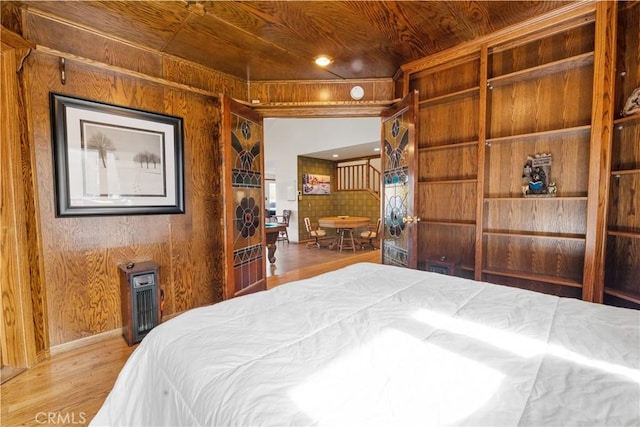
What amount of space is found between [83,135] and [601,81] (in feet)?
12.4

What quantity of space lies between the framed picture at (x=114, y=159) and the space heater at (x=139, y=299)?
525 millimetres

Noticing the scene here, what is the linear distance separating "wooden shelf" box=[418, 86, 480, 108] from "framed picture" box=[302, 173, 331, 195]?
528cm

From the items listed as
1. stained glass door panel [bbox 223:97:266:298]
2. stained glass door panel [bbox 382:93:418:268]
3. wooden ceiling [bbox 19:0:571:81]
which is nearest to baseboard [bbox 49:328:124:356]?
stained glass door panel [bbox 223:97:266:298]

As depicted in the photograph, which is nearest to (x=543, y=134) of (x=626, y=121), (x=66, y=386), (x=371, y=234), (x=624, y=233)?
(x=626, y=121)

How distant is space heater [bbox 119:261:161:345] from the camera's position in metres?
2.40

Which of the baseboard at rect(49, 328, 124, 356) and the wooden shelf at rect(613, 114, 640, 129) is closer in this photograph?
the wooden shelf at rect(613, 114, 640, 129)

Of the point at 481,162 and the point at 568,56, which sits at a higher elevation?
the point at 568,56

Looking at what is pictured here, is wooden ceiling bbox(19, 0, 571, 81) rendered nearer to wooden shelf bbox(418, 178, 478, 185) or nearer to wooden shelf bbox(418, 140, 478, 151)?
wooden shelf bbox(418, 140, 478, 151)

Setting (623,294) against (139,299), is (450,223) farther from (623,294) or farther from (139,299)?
(139,299)

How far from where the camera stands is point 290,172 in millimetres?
8266

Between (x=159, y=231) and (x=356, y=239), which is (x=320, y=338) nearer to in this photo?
(x=159, y=231)

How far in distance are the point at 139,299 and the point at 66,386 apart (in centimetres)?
69

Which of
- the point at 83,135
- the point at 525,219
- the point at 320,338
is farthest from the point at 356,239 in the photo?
the point at 320,338

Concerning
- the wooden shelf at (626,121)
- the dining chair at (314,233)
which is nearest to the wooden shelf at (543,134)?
the wooden shelf at (626,121)
